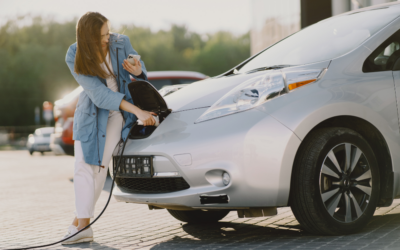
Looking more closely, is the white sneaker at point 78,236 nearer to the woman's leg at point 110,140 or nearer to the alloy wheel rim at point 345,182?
the woman's leg at point 110,140

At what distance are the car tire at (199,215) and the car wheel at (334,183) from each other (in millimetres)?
1195

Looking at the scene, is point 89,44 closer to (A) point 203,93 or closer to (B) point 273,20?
(A) point 203,93

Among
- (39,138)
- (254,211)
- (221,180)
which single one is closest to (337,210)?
(254,211)

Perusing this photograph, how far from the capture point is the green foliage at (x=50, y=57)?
65.0 meters

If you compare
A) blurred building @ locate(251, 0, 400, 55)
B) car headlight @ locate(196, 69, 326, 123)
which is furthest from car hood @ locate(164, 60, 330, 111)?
blurred building @ locate(251, 0, 400, 55)

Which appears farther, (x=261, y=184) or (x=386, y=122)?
(x=386, y=122)

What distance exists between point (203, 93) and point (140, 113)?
0.49m

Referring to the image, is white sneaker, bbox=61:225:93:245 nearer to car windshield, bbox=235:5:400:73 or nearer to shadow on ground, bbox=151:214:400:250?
shadow on ground, bbox=151:214:400:250

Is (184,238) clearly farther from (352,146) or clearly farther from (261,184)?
(352,146)

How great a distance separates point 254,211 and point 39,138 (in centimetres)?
2021

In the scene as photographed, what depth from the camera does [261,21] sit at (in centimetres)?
3562

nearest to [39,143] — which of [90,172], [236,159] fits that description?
[90,172]

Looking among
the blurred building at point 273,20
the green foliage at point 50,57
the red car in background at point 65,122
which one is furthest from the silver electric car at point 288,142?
the green foliage at point 50,57

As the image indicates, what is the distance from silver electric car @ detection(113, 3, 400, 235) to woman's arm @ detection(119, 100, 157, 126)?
74 mm
